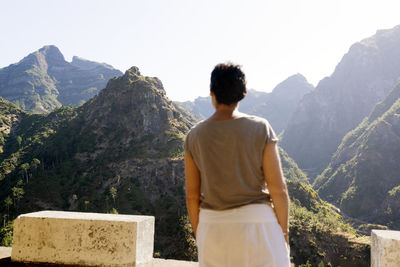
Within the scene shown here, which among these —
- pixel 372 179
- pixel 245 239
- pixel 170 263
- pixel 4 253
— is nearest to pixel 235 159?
pixel 245 239

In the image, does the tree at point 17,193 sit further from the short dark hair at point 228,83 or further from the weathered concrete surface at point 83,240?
the short dark hair at point 228,83

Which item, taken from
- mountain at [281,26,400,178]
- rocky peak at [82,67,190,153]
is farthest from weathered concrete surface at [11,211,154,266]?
mountain at [281,26,400,178]

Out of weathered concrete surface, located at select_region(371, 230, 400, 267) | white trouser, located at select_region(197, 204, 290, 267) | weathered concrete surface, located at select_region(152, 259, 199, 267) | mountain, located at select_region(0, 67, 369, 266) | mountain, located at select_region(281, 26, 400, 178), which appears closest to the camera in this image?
white trouser, located at select_region(197, 204, 290, 267)

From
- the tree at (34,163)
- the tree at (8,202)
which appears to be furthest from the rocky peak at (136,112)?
the tree at (8,202)

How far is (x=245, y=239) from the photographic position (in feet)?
5.25

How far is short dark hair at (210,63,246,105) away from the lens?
1.71 meters

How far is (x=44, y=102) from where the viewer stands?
6284 inches

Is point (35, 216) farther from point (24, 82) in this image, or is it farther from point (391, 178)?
point (24, 82)

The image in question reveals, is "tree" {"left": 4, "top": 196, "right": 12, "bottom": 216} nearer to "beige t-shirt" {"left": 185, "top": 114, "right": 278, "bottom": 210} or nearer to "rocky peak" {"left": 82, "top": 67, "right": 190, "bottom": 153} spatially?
"rocky peak" {"left": 82, "top": 67, "right": 190, "bottom": 153}

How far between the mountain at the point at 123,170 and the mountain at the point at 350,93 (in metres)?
118

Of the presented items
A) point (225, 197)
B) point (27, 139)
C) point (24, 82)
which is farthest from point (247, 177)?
point (24, 82)

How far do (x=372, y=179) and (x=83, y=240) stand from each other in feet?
398

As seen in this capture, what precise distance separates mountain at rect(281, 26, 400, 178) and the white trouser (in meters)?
184

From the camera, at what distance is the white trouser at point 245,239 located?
1599 mm
